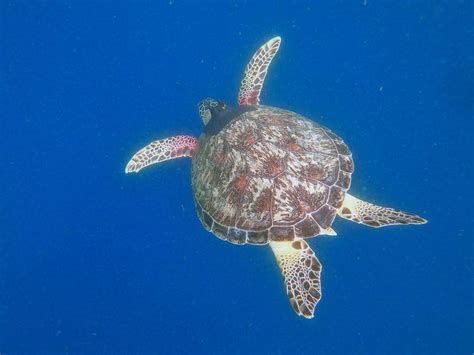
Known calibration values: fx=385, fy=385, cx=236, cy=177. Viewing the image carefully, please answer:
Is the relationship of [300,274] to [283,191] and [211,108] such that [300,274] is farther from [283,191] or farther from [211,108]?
[211,108]

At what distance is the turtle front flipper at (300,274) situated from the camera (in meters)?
3.39

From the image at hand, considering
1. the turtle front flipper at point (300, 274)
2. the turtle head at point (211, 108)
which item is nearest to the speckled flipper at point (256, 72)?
the turtle head at point (211, 108)

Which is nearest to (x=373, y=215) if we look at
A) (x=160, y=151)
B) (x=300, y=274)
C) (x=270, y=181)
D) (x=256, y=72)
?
(x=300, y=274)

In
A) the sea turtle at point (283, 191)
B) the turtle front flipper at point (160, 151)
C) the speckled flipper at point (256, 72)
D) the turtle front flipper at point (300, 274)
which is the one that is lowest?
the turtle front flipper at point (300, 274)

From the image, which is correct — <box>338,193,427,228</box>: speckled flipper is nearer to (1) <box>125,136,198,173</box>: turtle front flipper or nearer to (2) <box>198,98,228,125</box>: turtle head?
(2) <box>198,98,228,125</box>: turtle head

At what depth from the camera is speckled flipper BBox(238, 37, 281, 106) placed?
15.1 ft

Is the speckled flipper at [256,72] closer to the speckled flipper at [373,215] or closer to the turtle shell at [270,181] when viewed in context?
the turtle shell at [270,181]

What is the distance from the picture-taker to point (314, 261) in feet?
11.7

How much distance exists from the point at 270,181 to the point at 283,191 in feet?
0.47

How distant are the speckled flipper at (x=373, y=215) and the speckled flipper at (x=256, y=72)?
5.66ft

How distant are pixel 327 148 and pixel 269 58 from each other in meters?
1.53

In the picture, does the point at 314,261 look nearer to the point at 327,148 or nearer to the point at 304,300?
the point at 304,300

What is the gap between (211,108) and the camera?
13.8ft

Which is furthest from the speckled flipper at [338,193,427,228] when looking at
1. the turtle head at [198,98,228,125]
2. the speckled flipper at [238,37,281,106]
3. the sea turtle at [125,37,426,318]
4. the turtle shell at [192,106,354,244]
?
the speckled flipper at [238,37,281,106]
